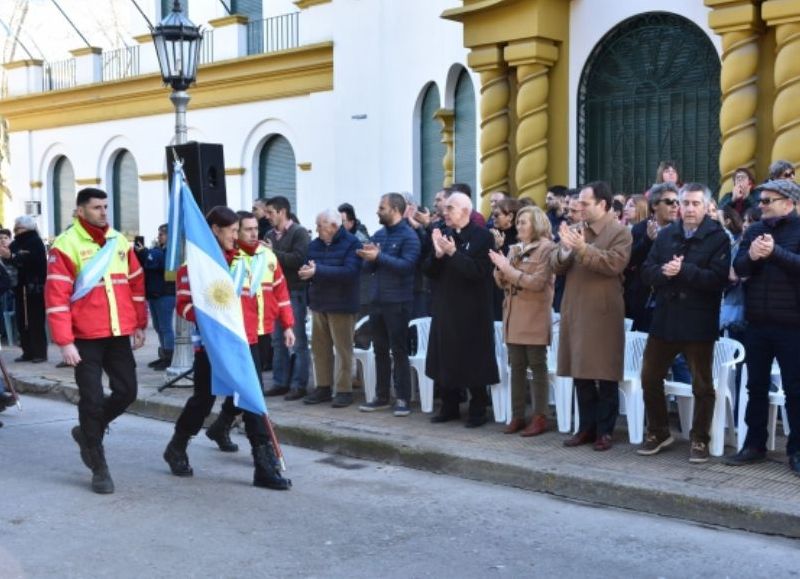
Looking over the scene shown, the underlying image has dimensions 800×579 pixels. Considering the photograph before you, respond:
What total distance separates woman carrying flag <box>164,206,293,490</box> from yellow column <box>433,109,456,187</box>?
27.1 feet

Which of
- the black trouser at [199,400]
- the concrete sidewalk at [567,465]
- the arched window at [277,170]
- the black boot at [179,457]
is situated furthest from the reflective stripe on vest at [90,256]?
the arched window at [277,170]

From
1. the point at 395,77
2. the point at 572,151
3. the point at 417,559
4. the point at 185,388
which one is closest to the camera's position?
the point at 417,559

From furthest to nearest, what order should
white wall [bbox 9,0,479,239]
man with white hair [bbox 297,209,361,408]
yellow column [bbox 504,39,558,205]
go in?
white wall [bbox 9,0,479,239]
yellow column [bbox 504,39,558,205]
man with white hair [bbox 297,209,361,408]

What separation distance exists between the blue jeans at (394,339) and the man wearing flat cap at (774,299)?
3107 mm

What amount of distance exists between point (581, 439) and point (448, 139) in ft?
27.6

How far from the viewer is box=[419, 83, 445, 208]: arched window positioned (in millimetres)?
16328

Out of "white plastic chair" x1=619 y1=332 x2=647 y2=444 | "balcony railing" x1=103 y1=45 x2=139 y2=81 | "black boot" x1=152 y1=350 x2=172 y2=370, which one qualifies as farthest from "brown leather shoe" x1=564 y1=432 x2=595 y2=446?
"balcony railing" x1=103 y1=45 x2=139 y2=81

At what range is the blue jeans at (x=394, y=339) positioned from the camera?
30.6 feet

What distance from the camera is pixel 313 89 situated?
61.2 feet

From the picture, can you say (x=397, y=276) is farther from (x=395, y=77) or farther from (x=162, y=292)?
(x=395, y=77)

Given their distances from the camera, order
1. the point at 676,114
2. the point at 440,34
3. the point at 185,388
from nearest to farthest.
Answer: the point at 185,388
the point at 676,114
the point at 440,34

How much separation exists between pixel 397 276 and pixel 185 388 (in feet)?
9.77

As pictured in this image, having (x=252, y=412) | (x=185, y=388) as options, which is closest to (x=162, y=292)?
(x=185, y=388)

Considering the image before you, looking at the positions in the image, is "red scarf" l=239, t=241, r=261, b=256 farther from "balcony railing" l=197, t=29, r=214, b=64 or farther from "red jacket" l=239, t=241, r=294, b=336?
"balcony railing" l=197, t=29, r=214, b=64
